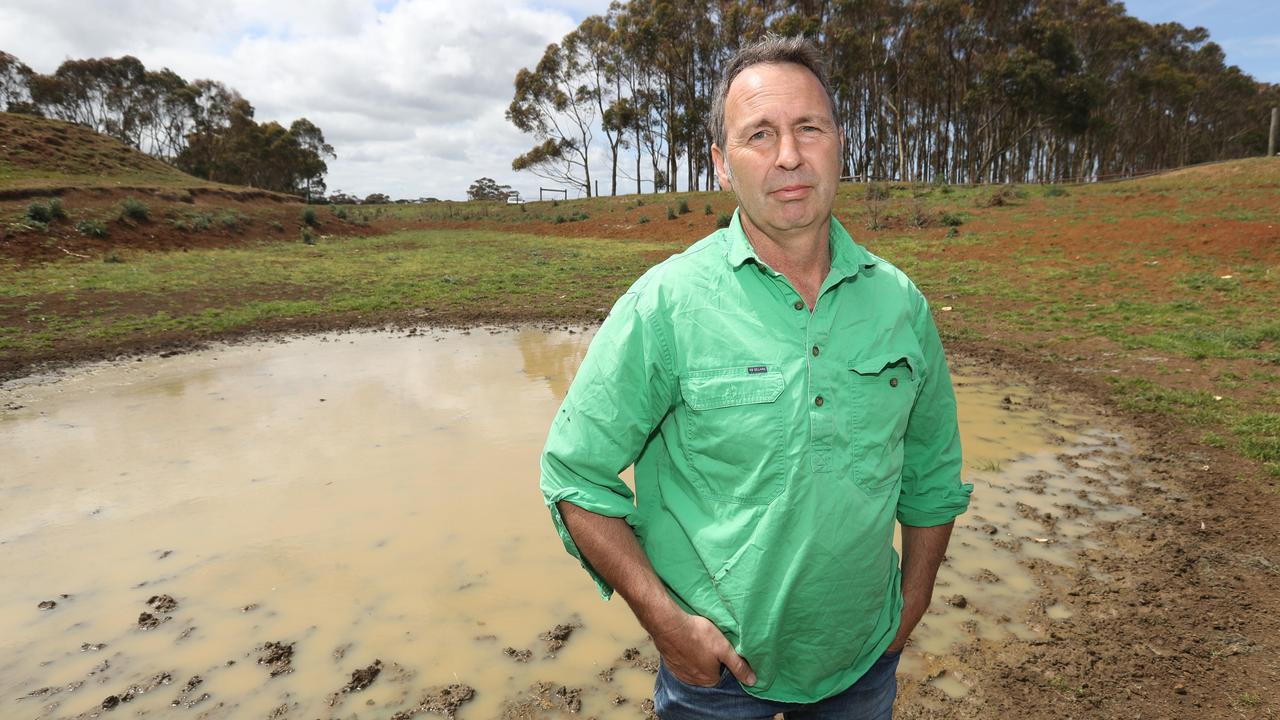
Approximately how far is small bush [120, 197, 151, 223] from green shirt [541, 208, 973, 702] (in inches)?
993

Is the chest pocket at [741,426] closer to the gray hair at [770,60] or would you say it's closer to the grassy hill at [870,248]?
the gray hair at [770,60]

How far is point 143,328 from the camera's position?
11.4 m

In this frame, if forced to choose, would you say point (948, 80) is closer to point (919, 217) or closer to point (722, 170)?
point (919, 217)

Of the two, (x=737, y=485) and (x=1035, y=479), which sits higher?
(x=737, y=485)

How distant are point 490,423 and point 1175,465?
19.5 feet

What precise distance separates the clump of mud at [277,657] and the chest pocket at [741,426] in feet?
10.0

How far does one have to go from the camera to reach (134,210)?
21.0 meters

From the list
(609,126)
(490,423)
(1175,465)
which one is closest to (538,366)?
(490,423)

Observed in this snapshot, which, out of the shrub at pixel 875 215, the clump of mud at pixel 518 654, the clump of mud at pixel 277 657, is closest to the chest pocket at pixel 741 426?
the clump of mud at pixel 518 654

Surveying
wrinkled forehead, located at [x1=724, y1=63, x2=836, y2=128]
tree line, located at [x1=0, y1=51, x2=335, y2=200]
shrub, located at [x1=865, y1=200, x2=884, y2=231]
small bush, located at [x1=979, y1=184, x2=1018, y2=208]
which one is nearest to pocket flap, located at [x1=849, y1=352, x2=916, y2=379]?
wrinkled forehead, located at [x1=724, y1=63, x2=836, y2=128]

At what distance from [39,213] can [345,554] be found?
20946mm

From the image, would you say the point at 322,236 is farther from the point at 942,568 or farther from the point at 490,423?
the point at 942,568

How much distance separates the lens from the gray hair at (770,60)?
5.00 ft

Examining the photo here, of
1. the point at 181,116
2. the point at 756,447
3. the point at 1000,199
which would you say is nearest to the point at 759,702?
the point at 756,447
